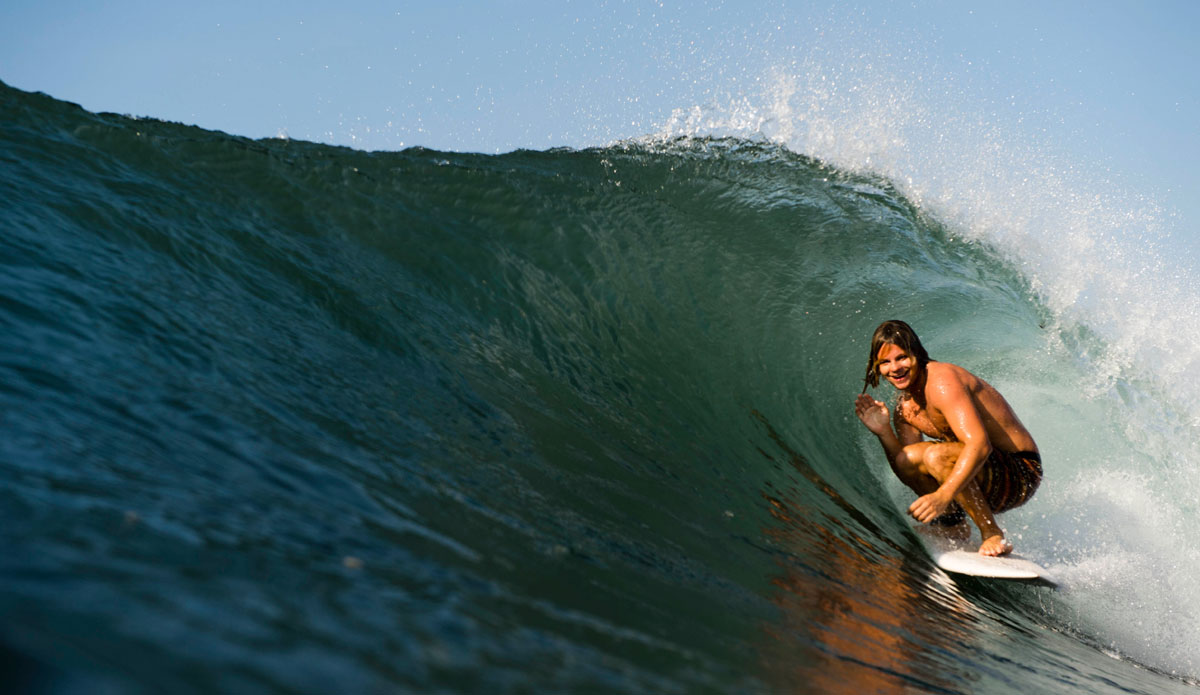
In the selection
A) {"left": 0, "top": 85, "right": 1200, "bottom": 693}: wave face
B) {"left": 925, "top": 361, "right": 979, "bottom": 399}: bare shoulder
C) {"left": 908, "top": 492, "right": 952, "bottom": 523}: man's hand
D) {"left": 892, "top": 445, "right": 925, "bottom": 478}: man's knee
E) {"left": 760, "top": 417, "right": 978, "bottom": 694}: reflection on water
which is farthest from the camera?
{"left": 892, "top": 445, "right": 925, "bottom": 478}: man's knee

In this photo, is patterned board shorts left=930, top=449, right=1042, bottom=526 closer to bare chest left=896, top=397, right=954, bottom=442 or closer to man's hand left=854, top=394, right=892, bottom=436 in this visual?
bare chest left=896, top=397, right=954, bottom=442

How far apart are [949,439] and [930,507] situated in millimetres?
577

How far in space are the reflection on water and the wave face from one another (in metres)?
0.02

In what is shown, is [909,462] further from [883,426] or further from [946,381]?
[946,381]

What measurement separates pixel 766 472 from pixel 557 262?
97.2 inches

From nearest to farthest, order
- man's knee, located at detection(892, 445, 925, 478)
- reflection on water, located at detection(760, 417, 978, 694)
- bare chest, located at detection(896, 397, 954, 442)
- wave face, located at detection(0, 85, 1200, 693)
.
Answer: wave face, located at detection(0, 85, 1200, 693), reflection on water, located at detection(760, 417, 978, 694), bare chest, located at detection(896, 397, 954, 442), man's knee, located at detection(892, 445, 925, 478)

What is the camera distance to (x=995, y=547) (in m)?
4.64

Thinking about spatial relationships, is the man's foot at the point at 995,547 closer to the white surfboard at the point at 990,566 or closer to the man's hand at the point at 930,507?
the white surfboard at the point at 990,566

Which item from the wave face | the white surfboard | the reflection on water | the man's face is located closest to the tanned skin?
the man's face

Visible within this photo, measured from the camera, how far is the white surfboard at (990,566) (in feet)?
14.2

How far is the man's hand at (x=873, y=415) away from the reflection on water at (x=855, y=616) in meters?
0.58

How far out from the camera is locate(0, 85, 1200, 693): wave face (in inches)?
69.2

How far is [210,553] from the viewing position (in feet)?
6.05

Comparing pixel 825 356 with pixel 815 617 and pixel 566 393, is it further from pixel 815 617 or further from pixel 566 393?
pixel 815 617
